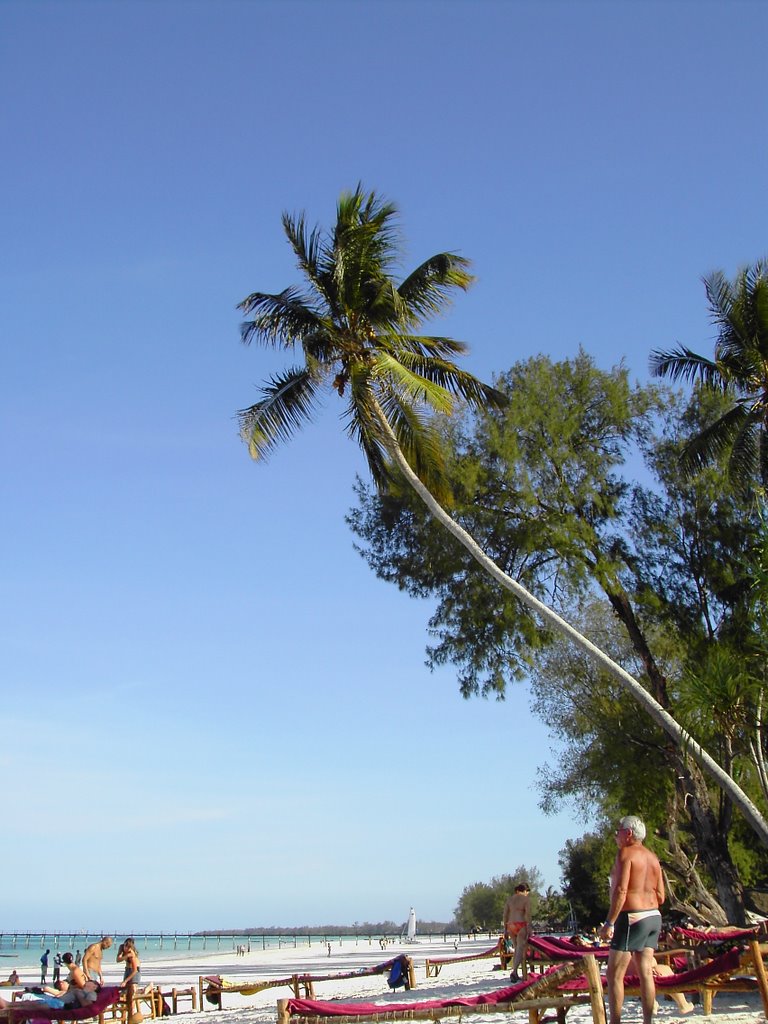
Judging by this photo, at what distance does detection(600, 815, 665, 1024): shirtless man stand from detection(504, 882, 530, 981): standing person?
267 inches

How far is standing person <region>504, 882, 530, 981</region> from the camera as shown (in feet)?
45.1

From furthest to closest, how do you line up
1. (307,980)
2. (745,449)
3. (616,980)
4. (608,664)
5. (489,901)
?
(489,901), (307,980), (745,449), (608,664), (616,980)

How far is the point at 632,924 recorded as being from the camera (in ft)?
23.3

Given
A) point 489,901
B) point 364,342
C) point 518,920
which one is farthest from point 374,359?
point 489,901

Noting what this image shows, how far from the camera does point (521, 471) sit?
60.0 feet

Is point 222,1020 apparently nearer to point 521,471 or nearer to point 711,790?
point 521,471

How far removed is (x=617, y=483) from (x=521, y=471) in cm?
217

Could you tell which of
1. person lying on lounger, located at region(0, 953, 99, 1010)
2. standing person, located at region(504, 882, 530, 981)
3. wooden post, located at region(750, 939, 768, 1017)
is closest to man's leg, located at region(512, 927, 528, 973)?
standing person, located at region(504, 882, 530, 981)

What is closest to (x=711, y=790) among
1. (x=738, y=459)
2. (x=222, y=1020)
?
(x=738, y=459)

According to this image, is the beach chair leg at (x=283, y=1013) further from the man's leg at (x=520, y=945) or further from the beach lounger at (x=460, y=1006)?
the man's leg at (x=520, y=945)

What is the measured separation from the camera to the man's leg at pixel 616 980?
277 inches

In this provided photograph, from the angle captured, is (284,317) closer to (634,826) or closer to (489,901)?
(634,826)

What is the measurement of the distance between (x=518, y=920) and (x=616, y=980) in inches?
286

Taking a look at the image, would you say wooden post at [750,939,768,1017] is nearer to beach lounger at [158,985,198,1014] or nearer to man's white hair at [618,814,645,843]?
man's white hair at [618,814,645,843]
